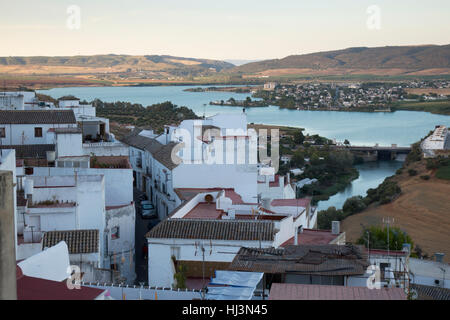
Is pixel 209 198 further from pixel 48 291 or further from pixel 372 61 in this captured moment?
pixel 372 61

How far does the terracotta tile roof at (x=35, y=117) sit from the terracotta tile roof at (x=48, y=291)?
30.7 feet

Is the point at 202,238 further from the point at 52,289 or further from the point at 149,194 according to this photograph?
the point at 149,194

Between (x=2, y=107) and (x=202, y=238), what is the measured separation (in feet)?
34.1

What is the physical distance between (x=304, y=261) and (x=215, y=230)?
2.09 metres

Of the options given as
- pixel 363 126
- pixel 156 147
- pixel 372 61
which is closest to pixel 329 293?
pixel 156 147

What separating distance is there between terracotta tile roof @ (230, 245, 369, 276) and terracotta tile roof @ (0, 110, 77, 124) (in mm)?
7837

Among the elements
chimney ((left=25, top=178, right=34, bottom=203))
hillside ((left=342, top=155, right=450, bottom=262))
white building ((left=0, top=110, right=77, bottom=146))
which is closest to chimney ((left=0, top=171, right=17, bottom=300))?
chimney ((left=25, top=178, right=34, bottom=203))

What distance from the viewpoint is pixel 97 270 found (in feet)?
26.0

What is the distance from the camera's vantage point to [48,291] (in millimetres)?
4602

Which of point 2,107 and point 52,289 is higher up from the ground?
point 2,107

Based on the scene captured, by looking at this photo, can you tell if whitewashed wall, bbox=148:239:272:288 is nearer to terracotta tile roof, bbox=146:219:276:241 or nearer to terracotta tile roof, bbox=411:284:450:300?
terracotta tile roof, bbox=146:219:276:241

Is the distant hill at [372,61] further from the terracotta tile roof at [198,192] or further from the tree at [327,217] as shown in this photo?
the terracotta tile roof at [198,192]

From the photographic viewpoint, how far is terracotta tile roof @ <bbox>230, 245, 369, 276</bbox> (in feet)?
20.9
